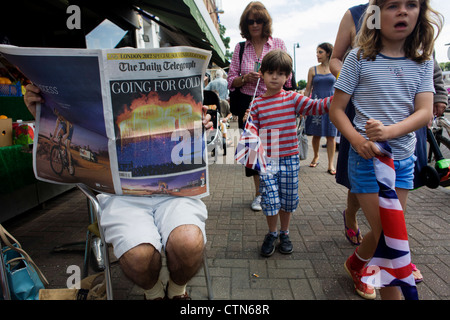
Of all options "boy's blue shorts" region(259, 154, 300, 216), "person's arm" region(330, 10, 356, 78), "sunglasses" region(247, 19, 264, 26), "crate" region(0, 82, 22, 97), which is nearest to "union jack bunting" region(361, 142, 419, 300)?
"boy's blue shorts" region(259, 154, 300, 216)

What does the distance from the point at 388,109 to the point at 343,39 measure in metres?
0.87

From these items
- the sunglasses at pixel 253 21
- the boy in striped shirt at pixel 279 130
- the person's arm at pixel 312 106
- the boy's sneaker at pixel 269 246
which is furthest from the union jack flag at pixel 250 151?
the sunglasses at pixel 253 21

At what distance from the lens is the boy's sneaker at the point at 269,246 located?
235 centimetres

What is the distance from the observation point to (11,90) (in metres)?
3.73

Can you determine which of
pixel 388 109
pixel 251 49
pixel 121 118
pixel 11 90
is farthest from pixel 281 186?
pixel 11 90

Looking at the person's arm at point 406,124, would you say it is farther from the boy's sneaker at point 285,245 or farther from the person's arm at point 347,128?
the boy's sneaker at point 285,245

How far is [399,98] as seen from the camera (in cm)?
151

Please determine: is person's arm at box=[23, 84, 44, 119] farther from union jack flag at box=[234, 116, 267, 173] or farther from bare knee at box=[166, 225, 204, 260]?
union jack flag at box=[234, 116, 267, 173]

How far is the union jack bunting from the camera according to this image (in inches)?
51.8

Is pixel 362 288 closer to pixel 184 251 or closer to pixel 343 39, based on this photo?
pixel 184 251

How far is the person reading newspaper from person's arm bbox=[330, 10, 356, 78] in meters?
1.53
